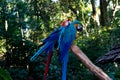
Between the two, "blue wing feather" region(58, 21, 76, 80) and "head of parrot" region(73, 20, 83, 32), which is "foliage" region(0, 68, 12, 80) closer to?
"blue wing feather" region(58, 21, 76, 80)

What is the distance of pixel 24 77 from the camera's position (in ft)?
23.7

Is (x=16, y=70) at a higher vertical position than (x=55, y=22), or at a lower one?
higher

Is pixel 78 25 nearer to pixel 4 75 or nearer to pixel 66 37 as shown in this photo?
pixel 66 37

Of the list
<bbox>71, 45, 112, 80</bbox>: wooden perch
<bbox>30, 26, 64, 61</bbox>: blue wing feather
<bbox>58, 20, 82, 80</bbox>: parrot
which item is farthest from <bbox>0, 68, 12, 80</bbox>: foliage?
<bbox>71, 45, 112, 80</bbox>: wooden perch

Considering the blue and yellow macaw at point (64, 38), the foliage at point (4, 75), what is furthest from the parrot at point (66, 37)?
the foliage at point (4, 75)

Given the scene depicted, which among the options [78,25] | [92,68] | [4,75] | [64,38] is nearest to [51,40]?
[64,38]

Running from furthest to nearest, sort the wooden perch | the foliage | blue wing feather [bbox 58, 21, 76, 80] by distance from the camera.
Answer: the foliage
blue wing feather [bbox 58, 21, 76, 80]
the wooden perch

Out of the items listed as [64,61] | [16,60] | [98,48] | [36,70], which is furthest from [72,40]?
[98,48]

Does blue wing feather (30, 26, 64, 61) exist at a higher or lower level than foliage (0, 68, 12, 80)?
higher

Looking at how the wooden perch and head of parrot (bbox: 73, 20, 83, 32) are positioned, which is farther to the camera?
head of parrot (bbox: 73, 20, 83, 32)

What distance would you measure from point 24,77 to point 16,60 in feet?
2.50

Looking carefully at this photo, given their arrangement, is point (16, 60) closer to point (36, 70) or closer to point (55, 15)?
point (36, 70)

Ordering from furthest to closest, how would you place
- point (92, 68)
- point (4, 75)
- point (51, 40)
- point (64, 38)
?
point (4, 75)
point (51, 40)
point (64, 38)
point (92, 68)

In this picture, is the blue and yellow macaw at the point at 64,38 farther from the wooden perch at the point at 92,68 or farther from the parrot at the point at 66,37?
the wooden perch at the point at 92,68
